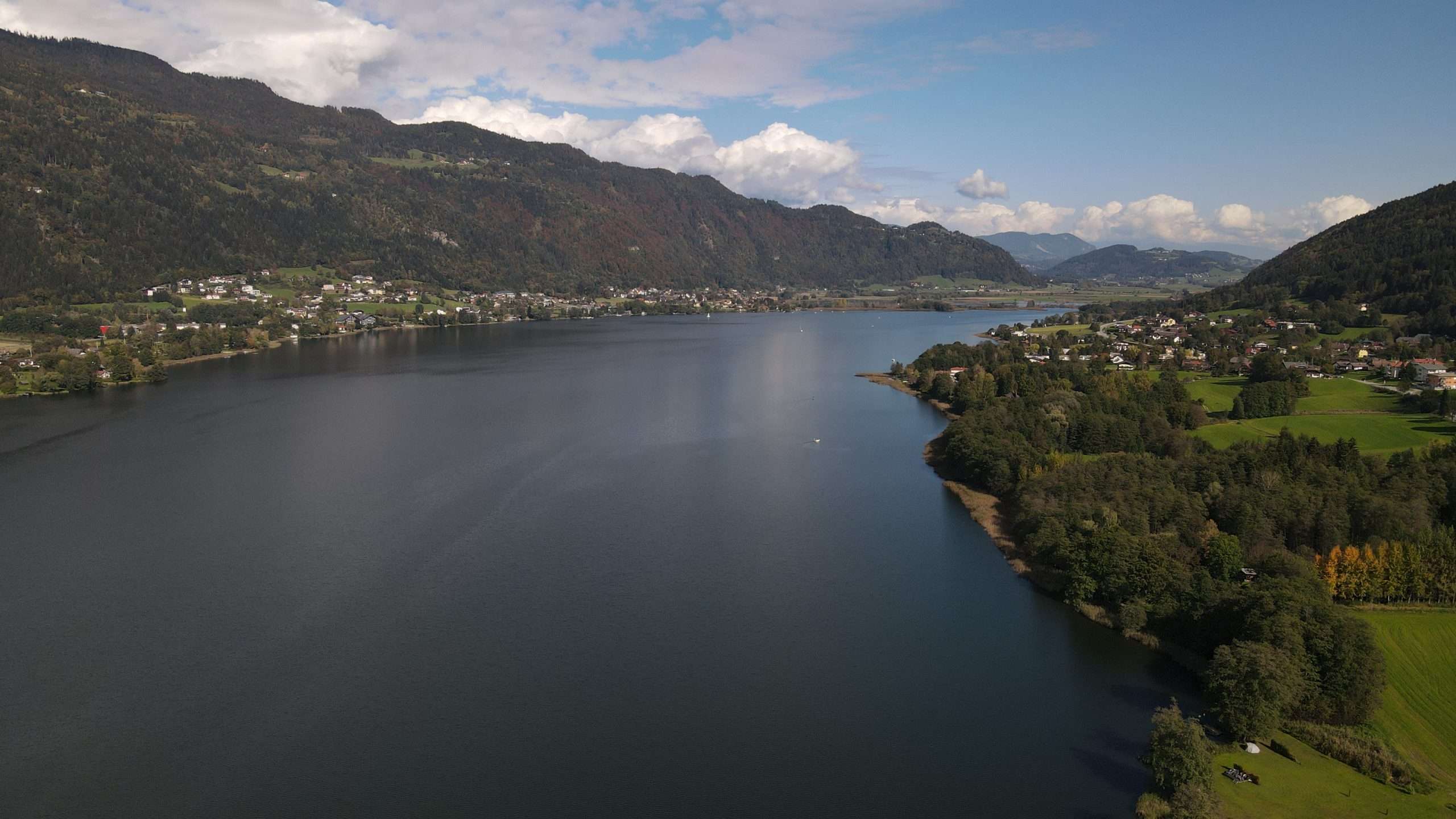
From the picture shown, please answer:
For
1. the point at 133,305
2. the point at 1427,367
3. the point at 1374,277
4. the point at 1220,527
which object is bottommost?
the point at 1220,527

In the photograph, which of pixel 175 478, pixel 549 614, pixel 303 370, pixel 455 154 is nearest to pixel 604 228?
pixel 455 154

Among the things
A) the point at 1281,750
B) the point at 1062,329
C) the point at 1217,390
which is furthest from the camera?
the point at 1062,329

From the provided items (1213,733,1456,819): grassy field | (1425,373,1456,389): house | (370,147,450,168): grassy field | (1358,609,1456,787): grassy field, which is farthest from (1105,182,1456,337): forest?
(370,147,450,168): grassy field

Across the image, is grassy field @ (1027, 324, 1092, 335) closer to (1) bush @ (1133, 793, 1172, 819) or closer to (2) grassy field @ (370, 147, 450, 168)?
(1) bush @ (1133, 793, 1172, 819)

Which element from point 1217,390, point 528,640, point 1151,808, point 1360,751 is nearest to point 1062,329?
point 1217,390

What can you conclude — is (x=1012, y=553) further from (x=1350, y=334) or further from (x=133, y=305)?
(x=133, y=305)

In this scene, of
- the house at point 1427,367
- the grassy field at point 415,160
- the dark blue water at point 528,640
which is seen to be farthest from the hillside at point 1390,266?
the grassy field at point 415,160

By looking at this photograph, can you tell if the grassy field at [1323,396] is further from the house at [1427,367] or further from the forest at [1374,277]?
the forest at [1374,277]
